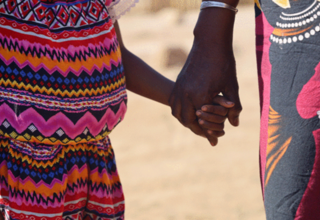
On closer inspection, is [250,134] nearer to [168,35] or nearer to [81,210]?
[81,210]

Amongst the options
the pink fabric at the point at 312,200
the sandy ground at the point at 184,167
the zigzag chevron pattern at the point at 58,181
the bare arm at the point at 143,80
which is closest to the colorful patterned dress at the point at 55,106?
the zigzag chevron pattern at the point at 58,181

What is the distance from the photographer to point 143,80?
1.63 metres

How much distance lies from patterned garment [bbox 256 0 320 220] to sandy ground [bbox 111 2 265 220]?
239 cm

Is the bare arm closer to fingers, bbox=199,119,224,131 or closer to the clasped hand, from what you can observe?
the clasped hand

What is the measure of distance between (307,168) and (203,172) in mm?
3086

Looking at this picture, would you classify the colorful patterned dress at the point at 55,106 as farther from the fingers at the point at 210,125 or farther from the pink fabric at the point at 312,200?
the pink fabric at the point at 312,200

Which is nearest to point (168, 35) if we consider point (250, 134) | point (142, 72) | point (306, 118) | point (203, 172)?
point (250, 134)

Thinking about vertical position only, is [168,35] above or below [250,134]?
above

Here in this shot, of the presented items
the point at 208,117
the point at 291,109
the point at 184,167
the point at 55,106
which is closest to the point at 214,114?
the point at 208,117

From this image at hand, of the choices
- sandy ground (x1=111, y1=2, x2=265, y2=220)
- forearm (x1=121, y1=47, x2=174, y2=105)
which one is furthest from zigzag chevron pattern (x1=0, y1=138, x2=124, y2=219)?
sandy ground (x1=111, y1=2, x2=265, y2=220)

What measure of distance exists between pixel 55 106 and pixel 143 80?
1.66ft

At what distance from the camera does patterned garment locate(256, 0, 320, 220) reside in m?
1.07

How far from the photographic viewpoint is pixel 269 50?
117 centimetres

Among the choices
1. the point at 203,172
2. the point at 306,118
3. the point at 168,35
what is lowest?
the point at 203,172
